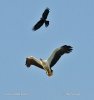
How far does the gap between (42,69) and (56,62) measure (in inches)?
41.5

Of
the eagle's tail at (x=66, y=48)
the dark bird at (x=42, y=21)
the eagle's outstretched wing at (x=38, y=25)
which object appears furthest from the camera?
the eagle's outstretched wing at (x=38, y=25)

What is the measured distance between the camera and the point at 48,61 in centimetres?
3031

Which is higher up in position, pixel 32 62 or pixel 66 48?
pixel 66 48

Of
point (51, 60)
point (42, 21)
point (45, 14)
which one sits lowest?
point (51, 60)

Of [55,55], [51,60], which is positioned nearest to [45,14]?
[55,55]

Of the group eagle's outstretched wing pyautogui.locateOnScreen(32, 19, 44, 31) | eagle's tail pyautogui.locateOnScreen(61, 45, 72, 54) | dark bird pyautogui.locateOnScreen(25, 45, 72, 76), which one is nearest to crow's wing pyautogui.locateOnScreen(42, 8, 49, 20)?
eagle's outstretched wing pyautogui.locateOnScreen(32, 19, 44, 31)

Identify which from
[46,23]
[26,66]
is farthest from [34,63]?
[46,23]

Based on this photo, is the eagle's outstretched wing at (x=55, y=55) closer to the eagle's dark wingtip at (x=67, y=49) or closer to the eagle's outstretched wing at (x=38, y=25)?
the eagle's dark wingtip at (x=67, y=49)

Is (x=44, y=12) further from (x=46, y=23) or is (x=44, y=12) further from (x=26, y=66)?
(x=26, y=66)

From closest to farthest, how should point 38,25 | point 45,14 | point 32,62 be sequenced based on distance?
point 32,62, point 45,14, point 38,25

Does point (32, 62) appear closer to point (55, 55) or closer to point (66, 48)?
point (55, 55)

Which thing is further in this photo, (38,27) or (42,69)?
(38,27)

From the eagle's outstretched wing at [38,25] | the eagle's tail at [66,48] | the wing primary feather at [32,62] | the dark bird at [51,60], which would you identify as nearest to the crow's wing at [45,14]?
the eagle's outstretched wing at [38,25]

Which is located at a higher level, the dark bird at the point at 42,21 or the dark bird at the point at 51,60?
the dark bird at the point at 42,21
